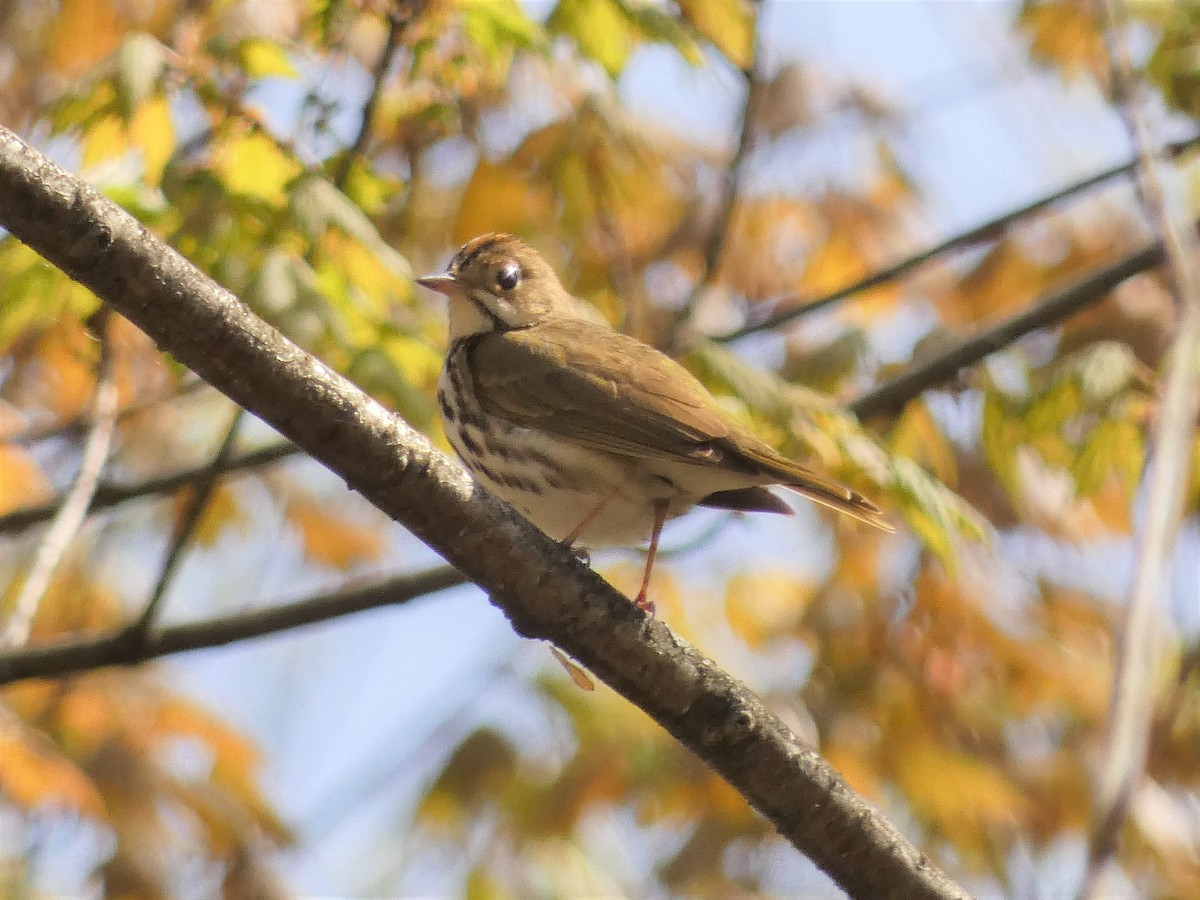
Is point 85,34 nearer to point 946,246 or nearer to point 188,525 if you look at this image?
point 188,525

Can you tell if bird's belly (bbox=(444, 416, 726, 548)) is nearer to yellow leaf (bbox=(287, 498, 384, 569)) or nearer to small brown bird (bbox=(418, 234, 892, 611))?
small brown bird (bbox=(418, 234, 892, 611))

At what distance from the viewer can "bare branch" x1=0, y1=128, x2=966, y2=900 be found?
2.43 meters

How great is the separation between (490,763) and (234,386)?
391cm

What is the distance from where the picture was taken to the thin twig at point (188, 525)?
394 centimetres

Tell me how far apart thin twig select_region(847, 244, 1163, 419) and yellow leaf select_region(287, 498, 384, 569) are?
10.8 ft

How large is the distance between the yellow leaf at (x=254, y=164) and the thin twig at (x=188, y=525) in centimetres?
64

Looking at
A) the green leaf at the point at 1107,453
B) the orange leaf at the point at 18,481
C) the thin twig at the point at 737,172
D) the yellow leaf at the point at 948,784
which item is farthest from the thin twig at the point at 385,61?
the yellow leaf at the point at 948,784

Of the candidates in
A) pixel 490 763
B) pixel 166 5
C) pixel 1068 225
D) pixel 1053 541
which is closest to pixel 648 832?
pixel 490 763

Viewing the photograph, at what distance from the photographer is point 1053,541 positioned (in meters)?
5.80

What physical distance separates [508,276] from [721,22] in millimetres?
1039

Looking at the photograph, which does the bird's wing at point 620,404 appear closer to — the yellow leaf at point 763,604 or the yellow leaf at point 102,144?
the yellow leaf at point 102,144

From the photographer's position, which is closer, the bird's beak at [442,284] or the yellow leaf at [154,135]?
the yellow leaf at [154,135]

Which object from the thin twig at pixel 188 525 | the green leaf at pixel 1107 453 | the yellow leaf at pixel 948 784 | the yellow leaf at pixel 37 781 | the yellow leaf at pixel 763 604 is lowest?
the yellow leaf at pixel 37 781

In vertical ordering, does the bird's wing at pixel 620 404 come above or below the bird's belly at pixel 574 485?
above
